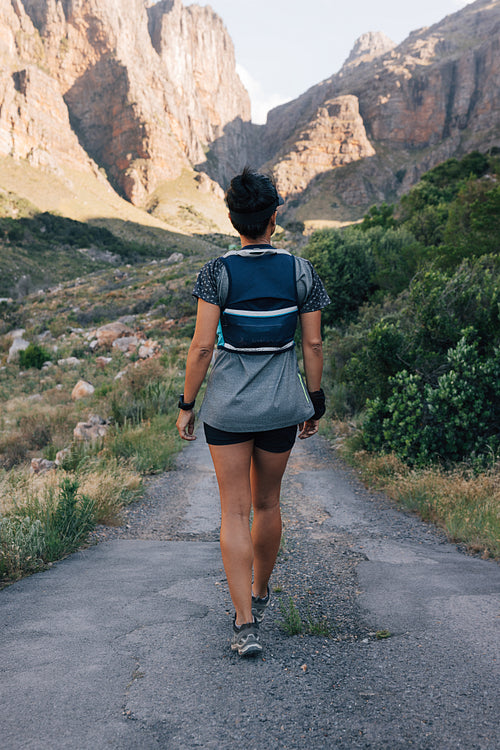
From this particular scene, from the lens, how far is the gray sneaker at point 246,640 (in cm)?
215

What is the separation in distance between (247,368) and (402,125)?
407ft

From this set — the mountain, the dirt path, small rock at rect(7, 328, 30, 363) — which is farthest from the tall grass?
the mountain

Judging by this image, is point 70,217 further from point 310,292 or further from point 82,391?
point 310,292

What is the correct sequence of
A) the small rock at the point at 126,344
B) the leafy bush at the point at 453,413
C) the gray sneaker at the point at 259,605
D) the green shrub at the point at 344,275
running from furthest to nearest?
1. the small rock at the point at 126,344
2. the green shrub at the point at 344,275
3. the leafy bush at the point at 453,413
4. the gray sneaker at the point at 259,605

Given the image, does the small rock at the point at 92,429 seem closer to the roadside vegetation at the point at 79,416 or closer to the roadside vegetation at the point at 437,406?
the roadside vegetation at the point at 79,416

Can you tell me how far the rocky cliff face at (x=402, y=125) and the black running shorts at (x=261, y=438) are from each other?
98.2 metres

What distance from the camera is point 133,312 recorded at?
25.6 meters

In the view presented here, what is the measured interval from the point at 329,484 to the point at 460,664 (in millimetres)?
4304

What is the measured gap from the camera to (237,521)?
2260 mm

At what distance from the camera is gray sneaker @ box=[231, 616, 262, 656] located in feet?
7.05

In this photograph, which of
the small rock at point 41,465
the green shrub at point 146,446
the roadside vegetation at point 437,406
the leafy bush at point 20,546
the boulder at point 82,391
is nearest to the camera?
the leafy bush at point 20,546

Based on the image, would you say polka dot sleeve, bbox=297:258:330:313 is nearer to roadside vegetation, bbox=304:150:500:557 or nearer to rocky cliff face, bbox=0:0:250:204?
roadside vegetation, bbox=304:150:500:557

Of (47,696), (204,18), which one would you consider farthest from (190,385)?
(204,18)

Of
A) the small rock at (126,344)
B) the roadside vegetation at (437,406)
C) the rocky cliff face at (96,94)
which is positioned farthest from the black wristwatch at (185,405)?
the rocky cliff face at (96,94)
